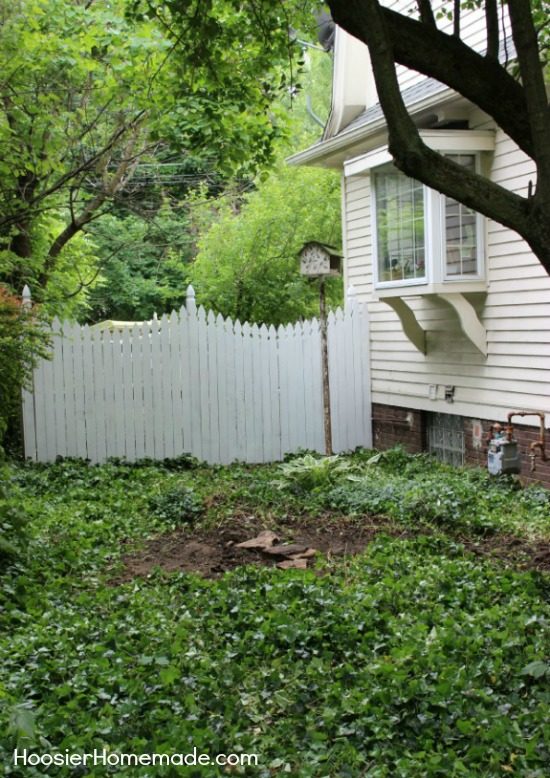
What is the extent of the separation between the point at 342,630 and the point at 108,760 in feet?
5.21

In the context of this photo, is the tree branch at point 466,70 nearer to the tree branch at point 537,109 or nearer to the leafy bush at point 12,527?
the tree branch at point 537,109

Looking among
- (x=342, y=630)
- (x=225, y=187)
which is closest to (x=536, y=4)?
(x=342, y=630)

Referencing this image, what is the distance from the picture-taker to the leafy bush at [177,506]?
7434 mm

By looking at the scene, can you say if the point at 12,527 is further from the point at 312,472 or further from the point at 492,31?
the point at 492,31

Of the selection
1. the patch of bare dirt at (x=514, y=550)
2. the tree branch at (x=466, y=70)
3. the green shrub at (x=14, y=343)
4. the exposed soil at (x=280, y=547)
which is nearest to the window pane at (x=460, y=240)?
the exposed soil at (x=280, y=547)

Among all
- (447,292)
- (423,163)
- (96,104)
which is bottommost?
(447,292)

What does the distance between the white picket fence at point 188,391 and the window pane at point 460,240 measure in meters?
2.65

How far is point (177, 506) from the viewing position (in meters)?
7.64

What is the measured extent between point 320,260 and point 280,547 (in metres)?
4.63

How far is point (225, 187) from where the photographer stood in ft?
80.6

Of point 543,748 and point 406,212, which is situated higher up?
point 406,212

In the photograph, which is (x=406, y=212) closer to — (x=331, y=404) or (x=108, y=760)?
(x=331, y=404)

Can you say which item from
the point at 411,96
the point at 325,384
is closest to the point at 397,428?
the point at 325,384

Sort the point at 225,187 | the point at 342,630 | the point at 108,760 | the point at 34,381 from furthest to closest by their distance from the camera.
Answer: the point at 225,187
the point at 34,381
the point at 342,630
the point at 108,760
